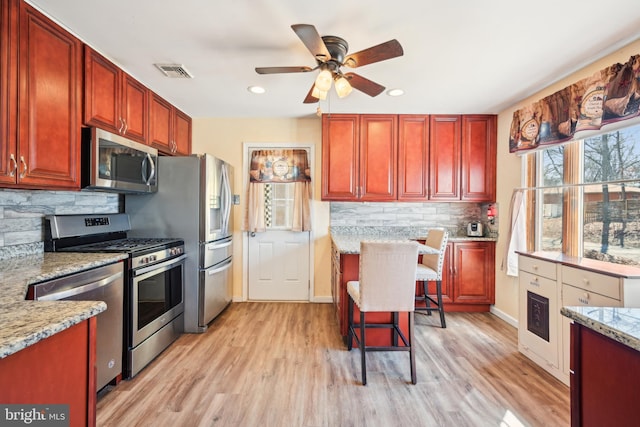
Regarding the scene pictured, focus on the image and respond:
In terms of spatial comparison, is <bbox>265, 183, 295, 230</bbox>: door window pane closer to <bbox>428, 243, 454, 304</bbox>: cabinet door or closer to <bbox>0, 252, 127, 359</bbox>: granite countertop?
<bbox>428, 243, 454, 304</bbox>: cabinet door

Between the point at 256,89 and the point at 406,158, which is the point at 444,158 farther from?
the point at 256,89

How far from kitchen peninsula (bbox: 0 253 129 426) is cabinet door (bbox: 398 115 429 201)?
3.13 metres

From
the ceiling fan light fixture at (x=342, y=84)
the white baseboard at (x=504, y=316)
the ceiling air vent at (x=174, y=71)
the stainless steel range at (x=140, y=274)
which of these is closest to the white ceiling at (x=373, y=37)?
the ceiling air vent at (x=174, y=71)

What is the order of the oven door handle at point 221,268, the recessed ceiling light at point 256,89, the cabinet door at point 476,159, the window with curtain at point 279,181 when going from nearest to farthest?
the recessed ceiling light at point 256,89
the oven door handle at point 221,268
the cabinet door at point 476,159
the window with curtain at point 279,181

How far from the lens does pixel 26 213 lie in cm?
195

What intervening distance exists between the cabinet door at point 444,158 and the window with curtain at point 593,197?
834 mm

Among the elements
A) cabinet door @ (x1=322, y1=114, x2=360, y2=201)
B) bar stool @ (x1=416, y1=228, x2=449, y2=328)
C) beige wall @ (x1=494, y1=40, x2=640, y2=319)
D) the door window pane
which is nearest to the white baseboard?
beige wall @ (x1=494, y1=40, x2=640, y2=319)

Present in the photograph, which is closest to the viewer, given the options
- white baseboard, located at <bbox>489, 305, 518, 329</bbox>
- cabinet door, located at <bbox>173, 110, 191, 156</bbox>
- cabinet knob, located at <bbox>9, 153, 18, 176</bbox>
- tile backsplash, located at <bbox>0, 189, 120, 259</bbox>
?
cabinet knob, located at <bbox>9, 153, 18, 176</bbox>

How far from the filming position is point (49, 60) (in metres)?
1.72

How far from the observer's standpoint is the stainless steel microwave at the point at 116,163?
200cm

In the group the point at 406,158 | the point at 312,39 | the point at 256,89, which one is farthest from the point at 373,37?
the point at 406,158

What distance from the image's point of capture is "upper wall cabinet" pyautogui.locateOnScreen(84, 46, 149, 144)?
201cm

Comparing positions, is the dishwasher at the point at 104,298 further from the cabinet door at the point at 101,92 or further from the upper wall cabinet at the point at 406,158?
the upper wall cabinet at the point at 406,158

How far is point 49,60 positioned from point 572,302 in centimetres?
377
